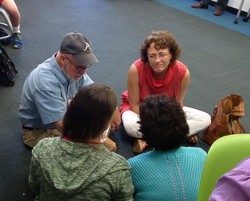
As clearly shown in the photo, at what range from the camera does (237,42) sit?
3.71 meters

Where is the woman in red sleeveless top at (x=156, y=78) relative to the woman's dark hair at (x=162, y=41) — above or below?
below

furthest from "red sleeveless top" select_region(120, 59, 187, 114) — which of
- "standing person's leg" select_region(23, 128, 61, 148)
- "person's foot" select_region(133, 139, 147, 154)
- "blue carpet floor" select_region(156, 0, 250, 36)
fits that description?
"blue carpet floor" select_region(156, 0, 250, 36)

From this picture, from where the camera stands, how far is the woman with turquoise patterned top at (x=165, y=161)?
1108 mm

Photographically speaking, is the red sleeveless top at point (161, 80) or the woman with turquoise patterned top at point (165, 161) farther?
the red sleeveless top at point (161, 80)

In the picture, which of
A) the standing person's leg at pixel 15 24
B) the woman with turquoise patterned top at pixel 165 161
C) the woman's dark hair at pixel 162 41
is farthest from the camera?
the standing person's leg at pixel 15 24

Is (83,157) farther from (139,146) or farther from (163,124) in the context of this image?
(139,146)

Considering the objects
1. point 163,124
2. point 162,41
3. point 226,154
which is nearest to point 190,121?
point 162,41

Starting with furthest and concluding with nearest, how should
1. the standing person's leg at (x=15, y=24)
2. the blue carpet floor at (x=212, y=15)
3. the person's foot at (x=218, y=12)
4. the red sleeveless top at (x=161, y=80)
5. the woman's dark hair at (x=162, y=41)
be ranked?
the person's foot at (x=218, y=12) → the blue carpet floor at (x=212, y=15) → the standing person's leg at (x=15, y=24) → the red sleeveless top at (x=161, y=80) → the woman's dark hair at (x=162, y=41)

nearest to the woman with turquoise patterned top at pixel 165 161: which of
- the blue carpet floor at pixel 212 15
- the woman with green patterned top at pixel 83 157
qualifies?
the woman with green patterned top at pixel 83 157

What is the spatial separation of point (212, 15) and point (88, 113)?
13.8 feet

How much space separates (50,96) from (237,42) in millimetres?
2907

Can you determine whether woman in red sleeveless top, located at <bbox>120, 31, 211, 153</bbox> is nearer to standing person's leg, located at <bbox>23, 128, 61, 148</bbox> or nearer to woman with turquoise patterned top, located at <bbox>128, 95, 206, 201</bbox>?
standing person's leg, located at <bbox>23, 128, 61, 148</bbox>

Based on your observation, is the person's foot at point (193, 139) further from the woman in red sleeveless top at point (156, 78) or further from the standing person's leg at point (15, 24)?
the standing person's leg at point (15, 24)

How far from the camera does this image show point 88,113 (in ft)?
3.21
